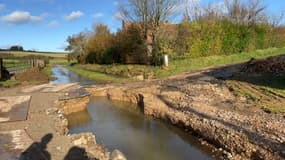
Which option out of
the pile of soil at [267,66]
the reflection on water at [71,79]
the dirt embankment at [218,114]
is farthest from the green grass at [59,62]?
the pile of soil at [267,66]

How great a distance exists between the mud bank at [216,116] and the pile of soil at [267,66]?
79.0 inches

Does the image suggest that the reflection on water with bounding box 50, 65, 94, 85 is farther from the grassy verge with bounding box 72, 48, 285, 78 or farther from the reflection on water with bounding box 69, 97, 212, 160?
the reflection on water with bounding box 69, 97, 212, 160

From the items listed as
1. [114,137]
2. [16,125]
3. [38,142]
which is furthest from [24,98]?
[38,142]

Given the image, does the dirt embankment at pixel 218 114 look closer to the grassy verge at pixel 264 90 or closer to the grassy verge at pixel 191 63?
the grassy verge at pixel 264 90

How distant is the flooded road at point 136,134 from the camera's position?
282 inches

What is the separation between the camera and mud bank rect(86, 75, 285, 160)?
633 cm

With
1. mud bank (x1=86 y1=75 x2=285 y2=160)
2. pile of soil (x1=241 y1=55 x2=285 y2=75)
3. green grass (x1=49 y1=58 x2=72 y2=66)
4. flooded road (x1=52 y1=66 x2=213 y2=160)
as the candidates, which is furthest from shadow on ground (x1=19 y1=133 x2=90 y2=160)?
green grass (x1=49 y1=58 x2=72 y2=66)

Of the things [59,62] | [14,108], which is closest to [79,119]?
[14,108]

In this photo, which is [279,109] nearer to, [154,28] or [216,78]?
[216,78]

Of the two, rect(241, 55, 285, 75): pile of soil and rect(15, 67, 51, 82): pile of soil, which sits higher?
rect(241, 55, 285, 75): pile of soil

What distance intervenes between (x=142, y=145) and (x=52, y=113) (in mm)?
3046

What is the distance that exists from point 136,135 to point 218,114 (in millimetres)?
2623

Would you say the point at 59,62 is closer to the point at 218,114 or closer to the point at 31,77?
the point at 31,77

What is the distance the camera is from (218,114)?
28.5ft
